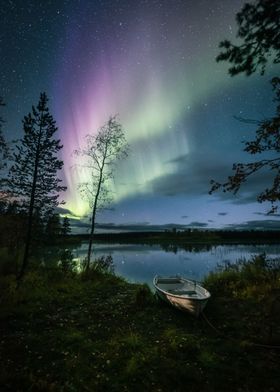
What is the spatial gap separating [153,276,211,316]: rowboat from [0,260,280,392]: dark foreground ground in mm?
400

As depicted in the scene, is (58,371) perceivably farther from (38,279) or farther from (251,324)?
(38,279)

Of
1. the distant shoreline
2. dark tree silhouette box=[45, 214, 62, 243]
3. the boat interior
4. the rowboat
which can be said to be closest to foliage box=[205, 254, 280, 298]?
the boat interior

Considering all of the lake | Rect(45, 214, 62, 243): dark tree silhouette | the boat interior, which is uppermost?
Rect(45, 214, 62, 243): dark tree silhouette

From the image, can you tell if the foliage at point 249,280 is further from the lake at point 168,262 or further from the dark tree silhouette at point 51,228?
the dark tree silhouette at point 51,228

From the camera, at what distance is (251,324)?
370 inches

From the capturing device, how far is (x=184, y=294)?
491 inches

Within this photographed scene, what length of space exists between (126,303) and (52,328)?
4214 mm

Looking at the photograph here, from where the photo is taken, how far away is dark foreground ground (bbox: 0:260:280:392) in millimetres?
5957

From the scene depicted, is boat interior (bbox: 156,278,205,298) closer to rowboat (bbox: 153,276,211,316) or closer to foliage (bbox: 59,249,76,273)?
rowboat (bbox: 153,276,211,316)

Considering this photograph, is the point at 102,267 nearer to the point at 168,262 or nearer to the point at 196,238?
the point at 168,262

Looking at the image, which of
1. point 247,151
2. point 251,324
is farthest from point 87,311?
point 247,151

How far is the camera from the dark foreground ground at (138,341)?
5.96 m

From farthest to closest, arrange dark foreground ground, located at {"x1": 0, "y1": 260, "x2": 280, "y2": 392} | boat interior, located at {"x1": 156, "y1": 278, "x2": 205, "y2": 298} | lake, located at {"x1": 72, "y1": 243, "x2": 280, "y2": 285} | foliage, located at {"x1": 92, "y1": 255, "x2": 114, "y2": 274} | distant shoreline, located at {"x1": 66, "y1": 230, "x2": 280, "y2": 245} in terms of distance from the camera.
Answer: distant shoreline, located at {"x1": 66, "y1": 230, "x2": 280, "y2": 245}, lake, located at {"x1": 72, "y1": 243, "x2": 280, "y2": 285}, foliage, located at {"x1": 92, "y1": 255, "x2": 114, "y2": 274}, boat interior, located at {"x1": 156, "y1": 278, "x2": 205, "y2": 298}, dark foreground ground, located at {"x1": 0, "y1": 260, "x2": 280, "y2": 392}

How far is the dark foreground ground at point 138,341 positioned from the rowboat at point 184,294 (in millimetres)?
400
